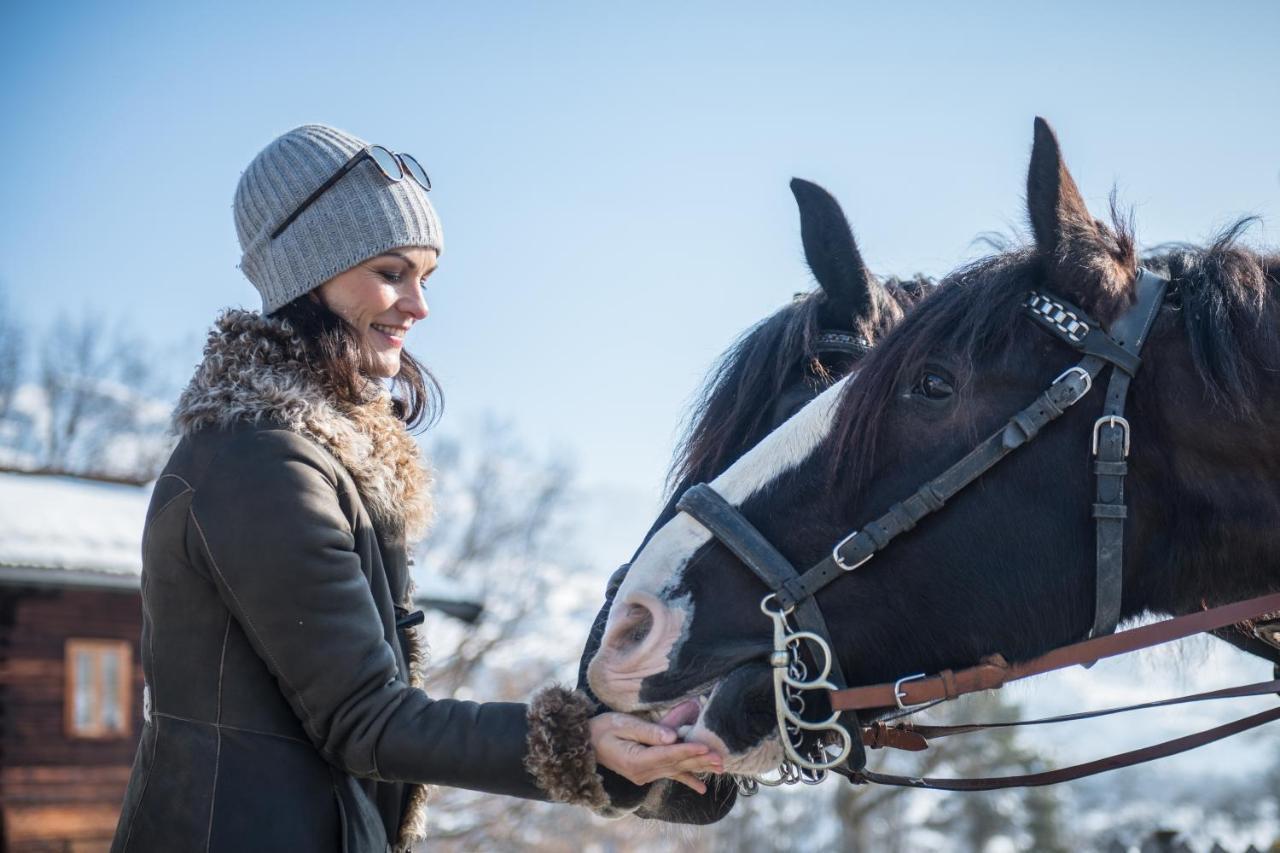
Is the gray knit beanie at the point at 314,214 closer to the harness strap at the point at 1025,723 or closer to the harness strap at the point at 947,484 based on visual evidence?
the harness strap at the point at 947,484

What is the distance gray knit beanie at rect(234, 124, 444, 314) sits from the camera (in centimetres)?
239

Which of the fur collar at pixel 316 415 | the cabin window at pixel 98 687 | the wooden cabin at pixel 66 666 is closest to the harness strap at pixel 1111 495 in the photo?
the fur collar at pixel 316 415

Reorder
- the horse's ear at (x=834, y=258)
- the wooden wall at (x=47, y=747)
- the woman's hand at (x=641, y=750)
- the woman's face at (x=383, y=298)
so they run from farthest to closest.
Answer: the wooden wall at (x=47, y=747)
the horse's ear at (x=834, y=258)
the woman's face at (x=383, y=298)
the woman's hand at (x=641, y=750)

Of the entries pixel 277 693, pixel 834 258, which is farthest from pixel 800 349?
pixel 277 693

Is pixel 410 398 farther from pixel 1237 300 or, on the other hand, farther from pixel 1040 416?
pixel 1237 300

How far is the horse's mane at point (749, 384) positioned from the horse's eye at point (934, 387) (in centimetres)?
74

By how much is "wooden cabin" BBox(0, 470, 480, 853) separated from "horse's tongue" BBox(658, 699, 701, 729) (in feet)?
30.5

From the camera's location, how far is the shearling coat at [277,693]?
2.00 m

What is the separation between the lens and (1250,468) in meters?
2.29

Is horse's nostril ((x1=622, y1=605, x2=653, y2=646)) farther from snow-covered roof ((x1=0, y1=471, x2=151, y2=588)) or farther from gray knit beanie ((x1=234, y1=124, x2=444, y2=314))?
snow-covered roof ((x1=0, y1=471, x2=151, y2=588))

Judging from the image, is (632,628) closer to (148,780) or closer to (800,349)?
(148,780)

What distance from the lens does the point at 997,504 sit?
2297 millimetres

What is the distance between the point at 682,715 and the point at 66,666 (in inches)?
442

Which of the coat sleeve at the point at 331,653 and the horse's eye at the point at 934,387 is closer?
the coat sleeve at the point at 331,653
